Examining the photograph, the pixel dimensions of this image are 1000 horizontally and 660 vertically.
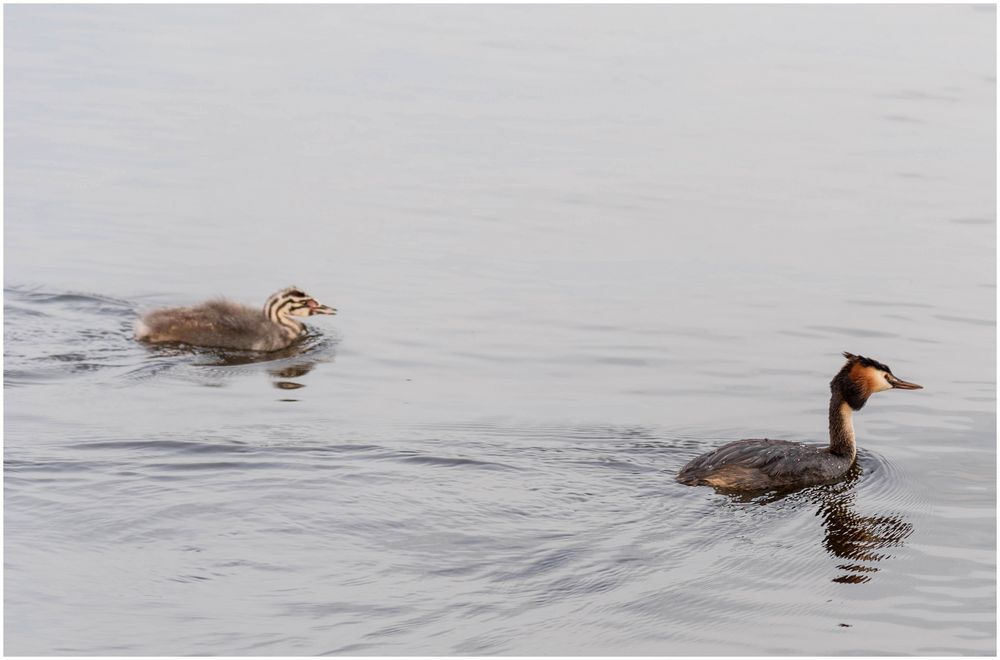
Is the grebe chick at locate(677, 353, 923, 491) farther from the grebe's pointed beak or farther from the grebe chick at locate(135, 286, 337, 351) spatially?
the grebe chick at locate(135, 286, 337, 351)

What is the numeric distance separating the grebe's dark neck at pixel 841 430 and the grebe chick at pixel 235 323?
4132mm

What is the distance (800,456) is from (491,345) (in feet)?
9.65

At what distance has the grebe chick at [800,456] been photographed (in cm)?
875

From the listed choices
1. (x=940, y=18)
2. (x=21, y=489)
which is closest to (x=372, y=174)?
(x=21, y=489)

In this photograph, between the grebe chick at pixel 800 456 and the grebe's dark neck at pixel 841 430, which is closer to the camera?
the grebe chick at pixel 800 456

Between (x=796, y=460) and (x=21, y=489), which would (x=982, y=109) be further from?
(x=21, y=489)

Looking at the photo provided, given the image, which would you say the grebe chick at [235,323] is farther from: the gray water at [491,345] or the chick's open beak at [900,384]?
the chick's open beak at [900,384]

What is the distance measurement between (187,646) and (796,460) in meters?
3.97

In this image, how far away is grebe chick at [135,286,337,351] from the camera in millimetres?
11375

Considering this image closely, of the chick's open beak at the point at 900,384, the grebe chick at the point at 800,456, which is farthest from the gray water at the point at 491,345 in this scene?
the chick's open beak at the point at 900,384

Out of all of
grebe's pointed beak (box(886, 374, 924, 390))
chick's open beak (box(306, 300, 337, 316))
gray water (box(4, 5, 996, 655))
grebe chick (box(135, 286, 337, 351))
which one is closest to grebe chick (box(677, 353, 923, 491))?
grebe's pointed beak (box(886, 374, 924, 390))

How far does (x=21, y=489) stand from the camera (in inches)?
317

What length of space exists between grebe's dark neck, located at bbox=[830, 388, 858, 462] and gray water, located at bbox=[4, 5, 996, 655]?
0.16 m

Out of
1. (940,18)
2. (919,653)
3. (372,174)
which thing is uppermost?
(940,18)
